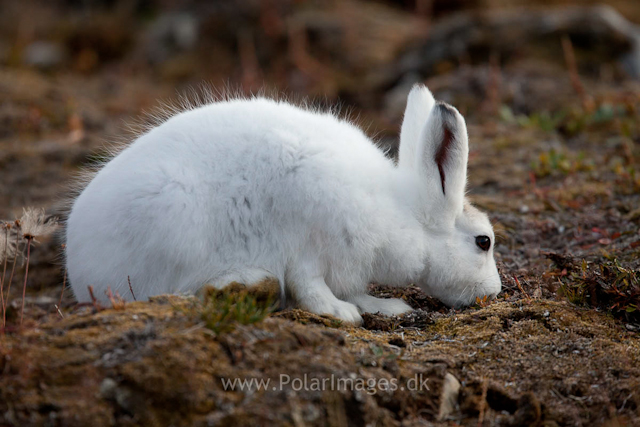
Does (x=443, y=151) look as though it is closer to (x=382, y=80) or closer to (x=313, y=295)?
(x=313, y=295)

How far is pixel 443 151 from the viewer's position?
393 cm

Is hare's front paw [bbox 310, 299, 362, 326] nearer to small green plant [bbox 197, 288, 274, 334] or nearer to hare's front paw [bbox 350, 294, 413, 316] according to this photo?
hare's front paw [bbox 350, 294, 413, 316]

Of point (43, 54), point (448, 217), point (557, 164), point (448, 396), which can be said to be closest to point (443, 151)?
point (448, 217)

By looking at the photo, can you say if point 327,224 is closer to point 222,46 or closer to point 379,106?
point 379,106

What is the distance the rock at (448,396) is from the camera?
112 inches

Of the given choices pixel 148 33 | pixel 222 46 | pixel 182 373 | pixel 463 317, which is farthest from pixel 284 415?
pixel 148 33

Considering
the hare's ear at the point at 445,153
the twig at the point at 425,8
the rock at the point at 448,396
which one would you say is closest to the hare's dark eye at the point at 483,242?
the hare's ear at the point at 445,153

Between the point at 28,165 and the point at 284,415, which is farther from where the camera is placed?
the point at 28,165

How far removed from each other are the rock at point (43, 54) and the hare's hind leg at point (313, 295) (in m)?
10.4

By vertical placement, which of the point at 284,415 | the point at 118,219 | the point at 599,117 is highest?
the point at 599,117

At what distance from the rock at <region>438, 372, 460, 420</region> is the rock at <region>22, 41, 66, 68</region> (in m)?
11.5

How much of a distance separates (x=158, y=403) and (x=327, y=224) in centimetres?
151

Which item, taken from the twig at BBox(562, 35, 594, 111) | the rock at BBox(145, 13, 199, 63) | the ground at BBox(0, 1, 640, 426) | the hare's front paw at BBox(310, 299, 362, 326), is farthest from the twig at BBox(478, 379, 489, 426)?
the rock at BBox(145, 13, 199, 63)

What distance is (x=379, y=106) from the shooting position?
31.3ft
